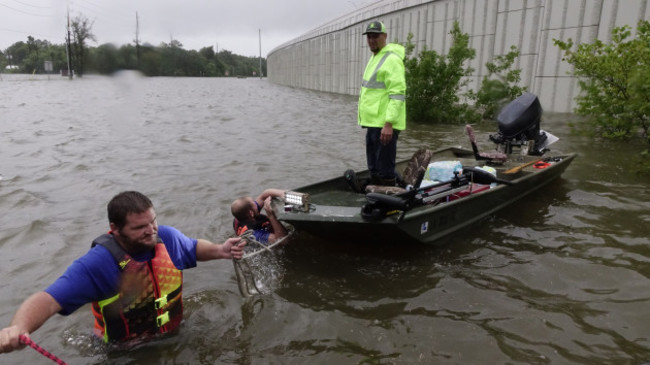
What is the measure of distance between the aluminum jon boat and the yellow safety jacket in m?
0.63

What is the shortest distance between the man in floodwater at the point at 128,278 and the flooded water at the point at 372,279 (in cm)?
36

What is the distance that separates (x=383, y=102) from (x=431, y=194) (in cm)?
139

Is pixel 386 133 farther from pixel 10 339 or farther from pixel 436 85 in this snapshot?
pixel 436 85

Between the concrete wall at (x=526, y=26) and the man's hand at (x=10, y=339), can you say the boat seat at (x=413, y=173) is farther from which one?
the concrete wall at (x=526, y=26)

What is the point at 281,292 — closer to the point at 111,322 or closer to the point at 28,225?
the point at 111,322

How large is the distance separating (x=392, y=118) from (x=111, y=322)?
12.3 feet

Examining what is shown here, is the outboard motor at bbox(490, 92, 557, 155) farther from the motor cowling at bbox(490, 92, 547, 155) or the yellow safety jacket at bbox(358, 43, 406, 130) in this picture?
the yellow safety jacket at bbox(358, 43, 406, 130)

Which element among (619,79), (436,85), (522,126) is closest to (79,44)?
(522,126)

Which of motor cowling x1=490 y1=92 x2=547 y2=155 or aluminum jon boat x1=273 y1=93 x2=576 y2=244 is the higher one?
motor cowling x1=490 y1=92 x2=547 y2=155

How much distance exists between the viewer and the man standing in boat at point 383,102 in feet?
17.3

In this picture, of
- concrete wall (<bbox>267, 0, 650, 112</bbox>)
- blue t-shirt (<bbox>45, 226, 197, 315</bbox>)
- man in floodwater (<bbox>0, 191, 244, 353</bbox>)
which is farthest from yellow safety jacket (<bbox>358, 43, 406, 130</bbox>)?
concrete wall (<bbox>267, 0, 650, 112</bbox>)

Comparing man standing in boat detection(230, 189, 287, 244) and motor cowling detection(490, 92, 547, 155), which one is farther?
motor cowling detection(490, 92, 547, 155)

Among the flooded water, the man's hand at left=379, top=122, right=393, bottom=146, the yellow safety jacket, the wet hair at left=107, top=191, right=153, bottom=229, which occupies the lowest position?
the flooded water

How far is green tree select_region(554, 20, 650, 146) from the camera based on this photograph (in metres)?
7.33
